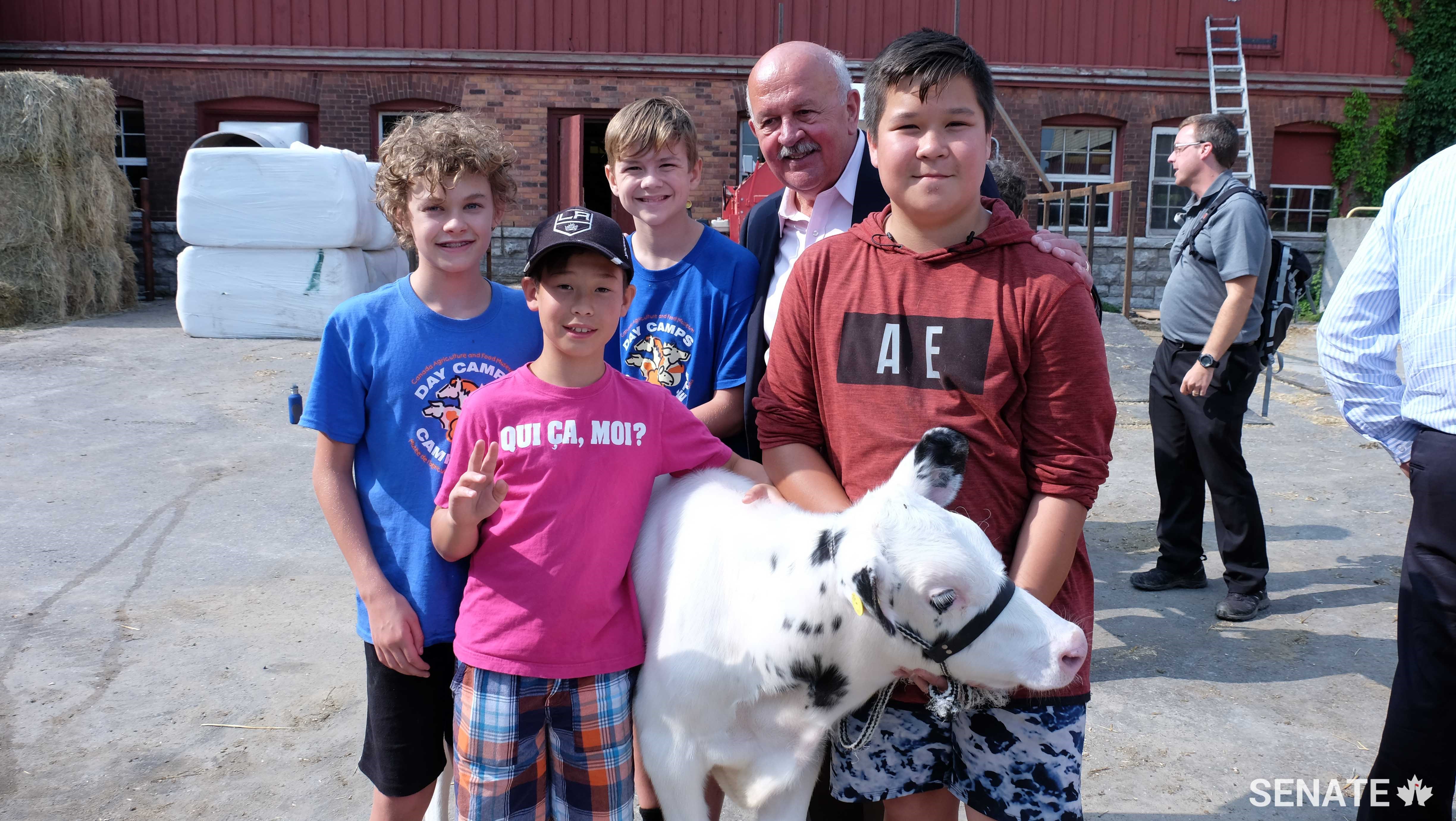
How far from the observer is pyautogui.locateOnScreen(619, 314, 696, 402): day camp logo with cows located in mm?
2572

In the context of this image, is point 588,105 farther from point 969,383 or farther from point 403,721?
point 969,383

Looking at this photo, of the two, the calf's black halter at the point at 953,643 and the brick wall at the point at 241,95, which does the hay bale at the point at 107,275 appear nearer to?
the brick wall at the point at 241,95

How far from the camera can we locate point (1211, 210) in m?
4.81

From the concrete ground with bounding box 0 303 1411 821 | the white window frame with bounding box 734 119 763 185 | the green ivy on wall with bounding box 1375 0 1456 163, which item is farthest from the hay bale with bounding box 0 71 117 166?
the green ivy on wall with bounding box 1375 0 1456 163

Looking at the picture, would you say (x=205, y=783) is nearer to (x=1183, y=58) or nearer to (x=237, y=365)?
(x=237, y=365)

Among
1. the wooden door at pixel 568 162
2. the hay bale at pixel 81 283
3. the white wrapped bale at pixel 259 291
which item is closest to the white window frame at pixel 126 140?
the hay bale at pixel 81 283

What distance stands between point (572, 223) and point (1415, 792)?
98.6 inches

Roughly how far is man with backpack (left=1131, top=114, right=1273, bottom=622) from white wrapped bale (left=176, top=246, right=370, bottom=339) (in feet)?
31.3

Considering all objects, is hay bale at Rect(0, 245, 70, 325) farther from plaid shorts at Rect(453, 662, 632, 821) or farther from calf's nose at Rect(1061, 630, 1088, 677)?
calf's nose at Rect(1061, 630, 1088, 677)

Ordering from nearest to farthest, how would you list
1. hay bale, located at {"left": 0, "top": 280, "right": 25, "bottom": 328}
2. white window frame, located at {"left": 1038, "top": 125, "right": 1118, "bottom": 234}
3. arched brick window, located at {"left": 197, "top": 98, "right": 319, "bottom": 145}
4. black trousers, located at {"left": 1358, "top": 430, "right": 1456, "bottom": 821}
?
black trousers, located at {"left": 1358, "top": 430, "right": 1456, "bottom": 821}
hay bale, located at {"left": 0, "top": 280, "right": 25, "bottom": 328}
arched brick window, located at {"left": 197, "top": 98, "right": 319, "bottom": 145}
white window frame, located at {"left": 1038, "top": 125, "right": 1118, "bottom": 234}

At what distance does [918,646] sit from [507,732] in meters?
0.85

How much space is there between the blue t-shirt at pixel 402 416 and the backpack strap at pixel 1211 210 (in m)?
4.04

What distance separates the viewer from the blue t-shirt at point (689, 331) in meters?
2.56

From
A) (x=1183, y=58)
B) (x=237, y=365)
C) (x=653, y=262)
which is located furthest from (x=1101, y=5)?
(x=653, y=262)
